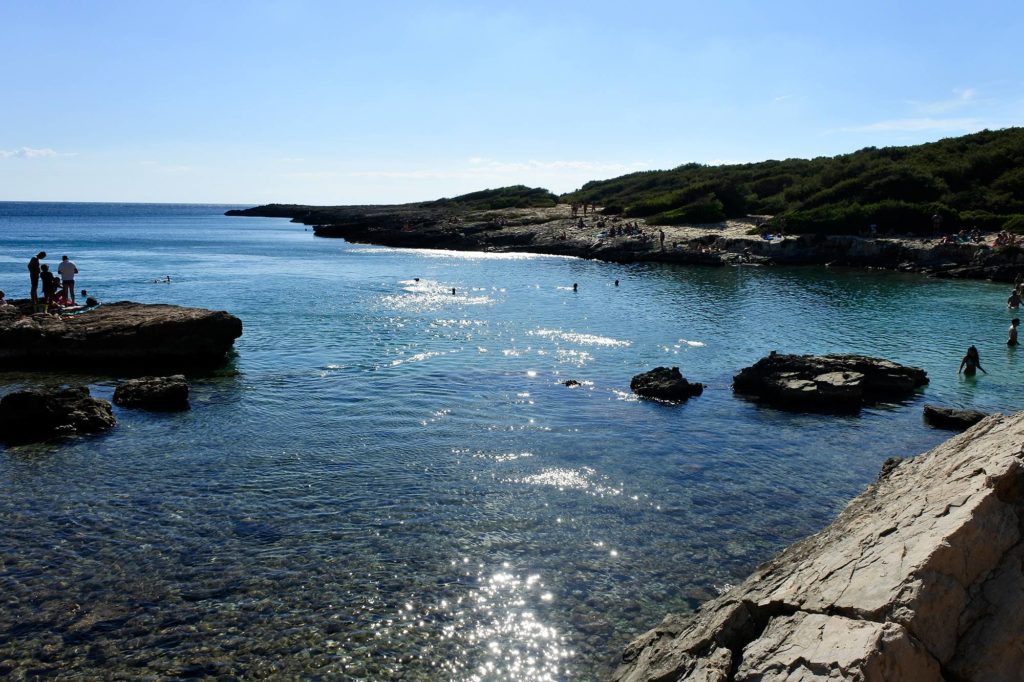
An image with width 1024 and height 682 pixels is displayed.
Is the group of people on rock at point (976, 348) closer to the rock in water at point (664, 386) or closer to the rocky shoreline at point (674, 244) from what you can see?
the rock in water at point (664, 386)

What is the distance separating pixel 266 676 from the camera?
10422 mm

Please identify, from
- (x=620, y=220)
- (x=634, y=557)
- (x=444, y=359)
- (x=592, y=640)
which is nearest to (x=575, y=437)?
(x=634, y=557)

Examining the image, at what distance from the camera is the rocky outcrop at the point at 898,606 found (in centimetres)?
717

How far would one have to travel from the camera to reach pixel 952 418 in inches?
915

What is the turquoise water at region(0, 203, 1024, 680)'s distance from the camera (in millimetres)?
11422

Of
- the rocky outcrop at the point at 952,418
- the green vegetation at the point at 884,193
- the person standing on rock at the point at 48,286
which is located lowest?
the rocky outcrop at the point at 952,418

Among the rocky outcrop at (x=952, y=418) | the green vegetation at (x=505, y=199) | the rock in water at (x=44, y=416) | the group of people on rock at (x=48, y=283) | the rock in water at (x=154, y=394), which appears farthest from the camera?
the green vegetation at (x=505, y=199)

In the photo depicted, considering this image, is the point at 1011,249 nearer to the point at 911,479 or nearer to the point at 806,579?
the point at 911,479

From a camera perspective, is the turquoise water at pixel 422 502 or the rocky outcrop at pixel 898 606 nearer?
the rocky outcrop at pixel 898 606

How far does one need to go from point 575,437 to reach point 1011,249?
202 ft

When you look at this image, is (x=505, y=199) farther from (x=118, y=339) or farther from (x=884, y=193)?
(x=118, y=339)

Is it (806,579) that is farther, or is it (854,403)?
(854,403)

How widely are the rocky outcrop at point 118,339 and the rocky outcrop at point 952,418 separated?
27528 millimetres

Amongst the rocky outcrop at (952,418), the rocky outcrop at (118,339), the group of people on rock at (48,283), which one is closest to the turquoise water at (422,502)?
the rocky outcrop at (952,418)
